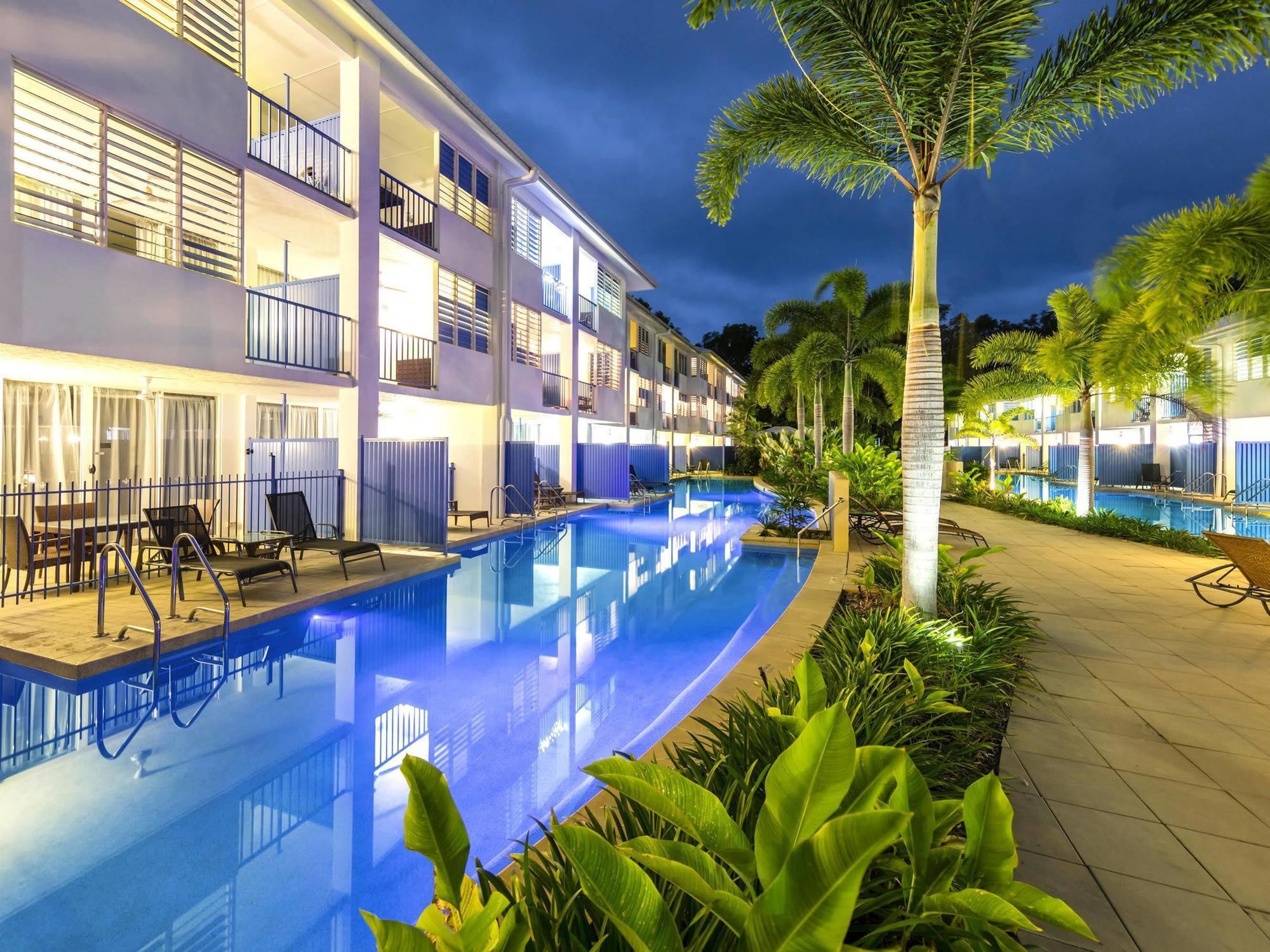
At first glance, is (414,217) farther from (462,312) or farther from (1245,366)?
(1245,366)

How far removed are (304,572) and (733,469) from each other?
35298 mm

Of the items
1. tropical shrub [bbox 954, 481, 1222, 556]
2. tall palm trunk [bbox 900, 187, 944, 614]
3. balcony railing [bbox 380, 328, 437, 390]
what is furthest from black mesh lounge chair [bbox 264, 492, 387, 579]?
tropical shrub [bbox 954, 481, 1222, 556]

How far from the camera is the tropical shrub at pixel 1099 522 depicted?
11648 mm

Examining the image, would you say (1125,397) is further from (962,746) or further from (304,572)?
(304,572)

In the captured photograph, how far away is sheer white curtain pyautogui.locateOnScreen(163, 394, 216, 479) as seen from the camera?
39.3ft

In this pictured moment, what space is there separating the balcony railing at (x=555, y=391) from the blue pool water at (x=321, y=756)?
1056 centimetres

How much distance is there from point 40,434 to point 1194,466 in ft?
122

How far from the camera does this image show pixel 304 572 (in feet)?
30.9

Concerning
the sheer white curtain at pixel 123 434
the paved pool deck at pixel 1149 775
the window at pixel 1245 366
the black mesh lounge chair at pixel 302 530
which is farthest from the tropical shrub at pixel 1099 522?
the sheer white curtain at pixel 123 434

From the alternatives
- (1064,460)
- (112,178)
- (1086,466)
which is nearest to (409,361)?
(112,178)

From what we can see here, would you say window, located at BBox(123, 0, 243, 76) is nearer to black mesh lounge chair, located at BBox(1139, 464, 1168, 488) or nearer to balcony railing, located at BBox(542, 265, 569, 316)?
balcony railing, located at BBox(542, 265, 569, 316)

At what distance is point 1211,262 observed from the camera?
24.1 feet

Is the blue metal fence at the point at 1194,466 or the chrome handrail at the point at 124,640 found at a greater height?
the blue metal fence at the point at 1194,466

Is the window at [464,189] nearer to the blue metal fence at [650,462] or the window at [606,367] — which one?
the window at [606,367]
